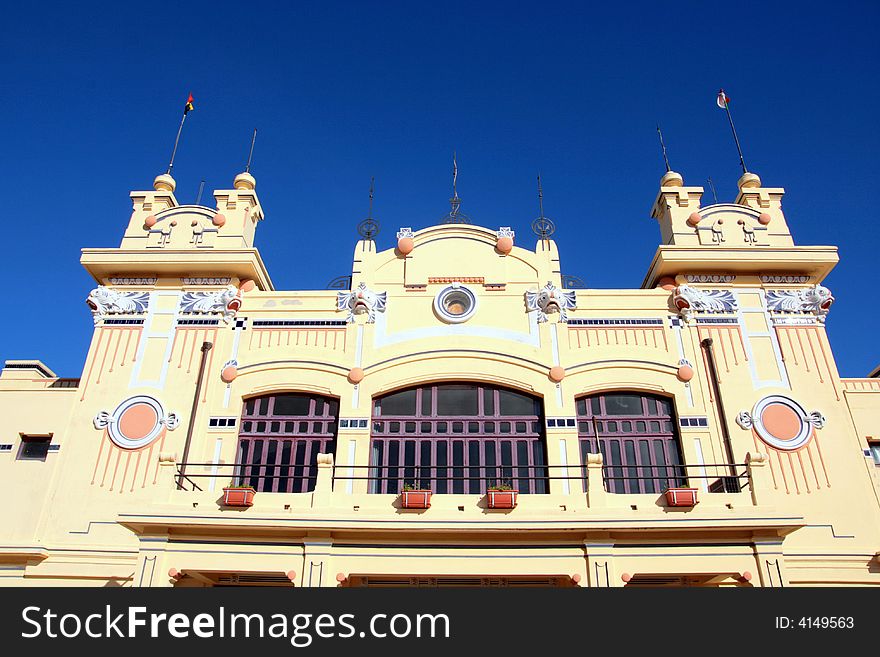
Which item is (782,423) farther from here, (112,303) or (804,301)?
(112,303)

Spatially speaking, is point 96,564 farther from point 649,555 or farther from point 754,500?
point 754,500

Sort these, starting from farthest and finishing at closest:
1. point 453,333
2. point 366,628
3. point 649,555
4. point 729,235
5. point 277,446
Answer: point 729,235 → point 453,333 → point 277,446 → point 649,555 → point 366,628

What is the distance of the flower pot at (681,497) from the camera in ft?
49.4

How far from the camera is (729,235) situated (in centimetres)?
2181

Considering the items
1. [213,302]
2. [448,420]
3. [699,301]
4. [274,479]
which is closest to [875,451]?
[699,301]

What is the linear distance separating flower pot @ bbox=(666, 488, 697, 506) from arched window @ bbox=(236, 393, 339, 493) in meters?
8.59

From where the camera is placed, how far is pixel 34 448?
→ 758 inches

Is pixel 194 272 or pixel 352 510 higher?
pixel 194 272

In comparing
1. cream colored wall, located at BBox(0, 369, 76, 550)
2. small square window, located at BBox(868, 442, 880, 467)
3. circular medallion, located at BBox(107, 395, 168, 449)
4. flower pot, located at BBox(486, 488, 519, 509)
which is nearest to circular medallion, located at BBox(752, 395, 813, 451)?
small square window, located at BBox(868, 442, 880, 467)

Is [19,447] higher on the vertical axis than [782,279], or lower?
lower

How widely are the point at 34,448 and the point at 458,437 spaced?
1134cm

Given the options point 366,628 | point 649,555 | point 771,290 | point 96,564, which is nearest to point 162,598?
point 366,628

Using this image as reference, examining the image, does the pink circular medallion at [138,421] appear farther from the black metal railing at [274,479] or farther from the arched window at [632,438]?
the arched window at [632,438]

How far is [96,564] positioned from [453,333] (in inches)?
422
